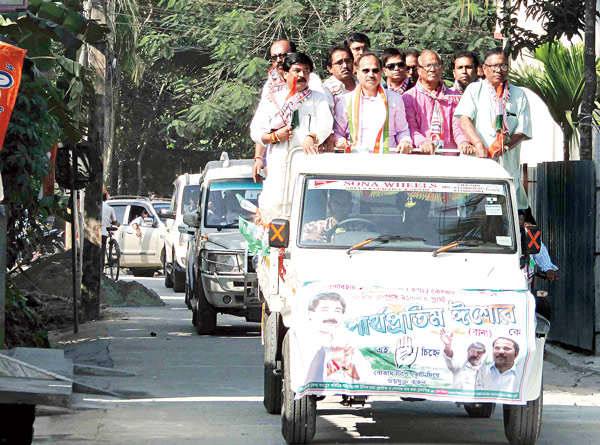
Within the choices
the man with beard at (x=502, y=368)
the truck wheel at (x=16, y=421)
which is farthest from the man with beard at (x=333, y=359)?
the truck wheel at (x=16, y=421)

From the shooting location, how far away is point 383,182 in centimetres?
884

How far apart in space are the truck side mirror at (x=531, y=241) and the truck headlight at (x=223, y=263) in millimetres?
8086

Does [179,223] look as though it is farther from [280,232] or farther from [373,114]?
[280,232]

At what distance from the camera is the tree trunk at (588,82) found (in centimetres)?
1466

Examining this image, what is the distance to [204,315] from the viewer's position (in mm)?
16797

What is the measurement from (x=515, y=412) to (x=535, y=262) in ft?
19.1

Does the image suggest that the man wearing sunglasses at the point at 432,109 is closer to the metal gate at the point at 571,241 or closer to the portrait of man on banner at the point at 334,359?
the portrait of man on banner at the point at 334,359

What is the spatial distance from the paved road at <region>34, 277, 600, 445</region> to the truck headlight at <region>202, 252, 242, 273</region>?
176 cm

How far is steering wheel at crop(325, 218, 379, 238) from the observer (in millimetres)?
8717

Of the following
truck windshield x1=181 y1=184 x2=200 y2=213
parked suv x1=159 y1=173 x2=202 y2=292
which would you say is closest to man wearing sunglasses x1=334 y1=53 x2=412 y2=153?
parked suv x1=159 y1=173 x2=202 y2=292

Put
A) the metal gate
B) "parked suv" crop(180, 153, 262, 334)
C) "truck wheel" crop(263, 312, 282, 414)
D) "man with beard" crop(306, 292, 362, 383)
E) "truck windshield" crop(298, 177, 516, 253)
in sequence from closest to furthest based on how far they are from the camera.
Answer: "man with beard" crop(306, 292, 362, 383) → "truck windshield" crop(298, 177, 516, 253) → "truck wheel" crop(263, 312, 282, 414) → the metal gate → "parked suv" crop(180, 153, 262, 334)

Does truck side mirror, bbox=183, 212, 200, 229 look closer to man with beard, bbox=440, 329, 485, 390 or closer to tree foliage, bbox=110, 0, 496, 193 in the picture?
man with beard, bbox=440, 329, 485, 390

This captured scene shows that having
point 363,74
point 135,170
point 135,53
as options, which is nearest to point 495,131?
point 363,74

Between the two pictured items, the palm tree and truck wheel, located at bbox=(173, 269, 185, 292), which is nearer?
the palm tree
